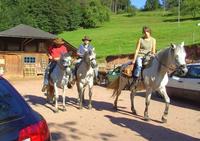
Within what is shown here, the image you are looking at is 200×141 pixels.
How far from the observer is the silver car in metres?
16.2

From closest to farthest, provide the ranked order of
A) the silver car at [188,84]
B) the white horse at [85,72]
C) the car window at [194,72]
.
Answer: the white horse at [85,72]
the silver car at [188,84]
the car window at [194,72]

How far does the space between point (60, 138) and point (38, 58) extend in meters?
34.0

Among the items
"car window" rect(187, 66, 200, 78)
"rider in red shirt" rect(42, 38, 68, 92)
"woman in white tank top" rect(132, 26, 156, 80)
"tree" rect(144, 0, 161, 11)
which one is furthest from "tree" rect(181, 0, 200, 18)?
"woman in white tank top" rect(132, 26, 156, 80)

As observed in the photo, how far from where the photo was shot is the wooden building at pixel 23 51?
4188 centimetres

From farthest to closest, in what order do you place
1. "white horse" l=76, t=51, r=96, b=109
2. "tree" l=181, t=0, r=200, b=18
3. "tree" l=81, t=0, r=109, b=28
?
"tree" l=81, t=0, r=109, b=28 < "tree" l=181, t=0, r=200, b=18 < "white horse" l=76, t=51, r=96, b=109

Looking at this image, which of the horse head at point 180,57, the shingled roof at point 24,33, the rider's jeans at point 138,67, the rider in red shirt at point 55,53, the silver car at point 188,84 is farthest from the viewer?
the shingled roof at point 24,33

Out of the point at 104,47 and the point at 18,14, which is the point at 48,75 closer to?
the point at 104,47

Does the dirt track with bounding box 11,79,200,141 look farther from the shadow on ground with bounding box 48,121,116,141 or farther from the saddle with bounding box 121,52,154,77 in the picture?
the saddle with bounding box 121,52,154,77

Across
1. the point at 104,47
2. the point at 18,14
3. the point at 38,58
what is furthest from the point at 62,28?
the point at 38,58

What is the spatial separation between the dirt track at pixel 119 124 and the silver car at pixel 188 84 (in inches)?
20.4

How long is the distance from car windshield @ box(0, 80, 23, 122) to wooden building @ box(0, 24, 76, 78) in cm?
3648

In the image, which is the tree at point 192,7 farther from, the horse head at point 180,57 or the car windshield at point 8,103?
the car windshield at point 8,103

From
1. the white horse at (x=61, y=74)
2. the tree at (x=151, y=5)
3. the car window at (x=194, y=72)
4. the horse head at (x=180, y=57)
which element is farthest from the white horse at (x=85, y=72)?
the tree at (x=151, y=5)

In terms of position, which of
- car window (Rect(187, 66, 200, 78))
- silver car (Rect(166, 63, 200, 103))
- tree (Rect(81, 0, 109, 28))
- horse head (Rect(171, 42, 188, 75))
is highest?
tree (Rect(81, 0, 109, 28))
